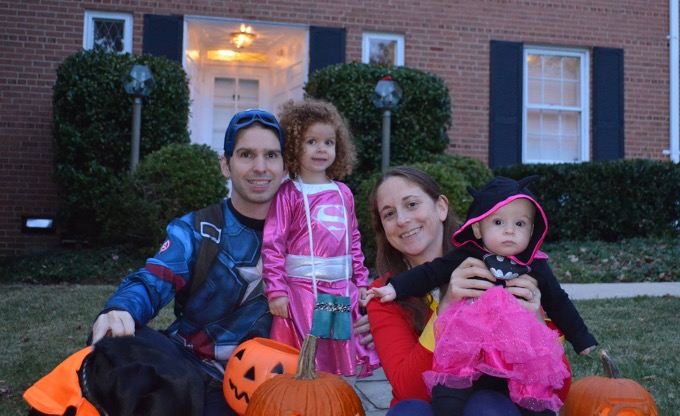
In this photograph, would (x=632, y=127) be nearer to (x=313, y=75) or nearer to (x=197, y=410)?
→ (x=313, y=75)

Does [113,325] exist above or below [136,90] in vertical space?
below

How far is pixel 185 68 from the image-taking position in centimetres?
1015

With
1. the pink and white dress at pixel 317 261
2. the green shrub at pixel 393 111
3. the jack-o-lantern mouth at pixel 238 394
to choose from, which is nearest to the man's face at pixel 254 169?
the pink and white dress at pixel 317 261

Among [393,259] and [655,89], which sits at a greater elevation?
[655,89]

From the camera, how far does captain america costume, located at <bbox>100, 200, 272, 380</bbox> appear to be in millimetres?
2643

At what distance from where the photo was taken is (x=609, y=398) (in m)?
2.52

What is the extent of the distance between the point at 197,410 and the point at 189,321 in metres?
0.61

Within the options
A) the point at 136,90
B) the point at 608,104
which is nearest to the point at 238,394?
the point at 136,90

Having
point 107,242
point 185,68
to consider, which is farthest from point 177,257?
point 185,68

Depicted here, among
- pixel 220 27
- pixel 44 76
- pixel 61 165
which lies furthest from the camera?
pixel 220 27

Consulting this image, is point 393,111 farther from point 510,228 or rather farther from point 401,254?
point 510,228

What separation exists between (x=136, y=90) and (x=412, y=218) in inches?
259

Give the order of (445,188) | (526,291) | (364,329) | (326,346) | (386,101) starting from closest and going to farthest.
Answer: (526,291) < (364,329) < (326,346) < (445,188) < (386,101)

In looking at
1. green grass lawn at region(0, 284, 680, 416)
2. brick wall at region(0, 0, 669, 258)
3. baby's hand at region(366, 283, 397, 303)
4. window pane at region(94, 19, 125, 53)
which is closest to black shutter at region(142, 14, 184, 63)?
brick wall at region(0, 0, 669, 258)
